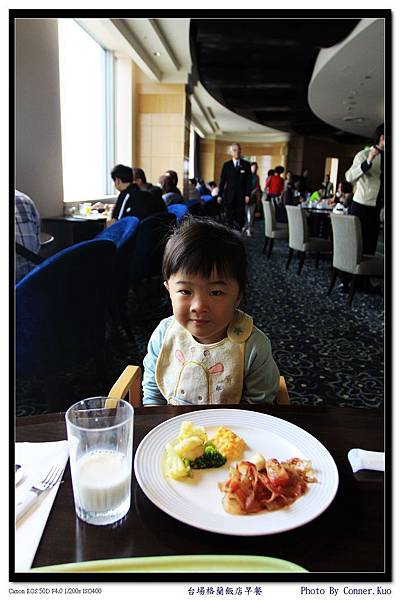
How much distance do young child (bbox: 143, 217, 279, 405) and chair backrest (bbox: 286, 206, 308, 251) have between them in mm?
3809

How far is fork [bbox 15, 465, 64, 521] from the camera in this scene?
42 centimetres

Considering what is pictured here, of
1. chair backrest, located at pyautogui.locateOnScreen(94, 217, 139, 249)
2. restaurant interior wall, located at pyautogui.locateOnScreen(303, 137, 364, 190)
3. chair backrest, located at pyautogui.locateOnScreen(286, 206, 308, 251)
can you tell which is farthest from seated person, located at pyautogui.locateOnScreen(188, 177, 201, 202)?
restaurant interior wall, located at pyautogui.locateOnScreen(303, 137, 364, 190)

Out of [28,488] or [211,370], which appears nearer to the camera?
[28,488]

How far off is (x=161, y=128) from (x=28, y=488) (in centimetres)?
709

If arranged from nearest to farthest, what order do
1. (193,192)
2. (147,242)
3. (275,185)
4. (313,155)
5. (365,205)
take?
(147,242) → (365,205) → (275,185) → (193,192) → (313,155)

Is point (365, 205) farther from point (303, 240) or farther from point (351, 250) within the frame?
point (303, 240)

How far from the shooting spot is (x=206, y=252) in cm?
79

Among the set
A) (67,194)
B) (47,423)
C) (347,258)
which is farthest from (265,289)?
(47,423)

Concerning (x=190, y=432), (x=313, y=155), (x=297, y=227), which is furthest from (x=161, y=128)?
(x=313, y=155)

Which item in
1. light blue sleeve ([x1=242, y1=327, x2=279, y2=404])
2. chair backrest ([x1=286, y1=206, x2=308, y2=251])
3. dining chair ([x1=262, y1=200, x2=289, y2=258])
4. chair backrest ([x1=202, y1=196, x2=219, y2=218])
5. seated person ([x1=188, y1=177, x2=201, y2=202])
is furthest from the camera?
seated person ([x1=188, y1=177, x2=201, y2=202])

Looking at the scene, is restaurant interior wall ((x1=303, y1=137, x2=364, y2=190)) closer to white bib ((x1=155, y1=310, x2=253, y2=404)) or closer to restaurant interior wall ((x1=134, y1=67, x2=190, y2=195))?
restaurant interior wall ((x1=134, y1=67, x2=190, y2=195))

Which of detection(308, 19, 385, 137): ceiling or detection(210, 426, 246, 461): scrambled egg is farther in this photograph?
detection(308, 19, 385, 137): ceiling

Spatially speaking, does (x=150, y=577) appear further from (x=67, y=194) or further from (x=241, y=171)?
(x=241, y=171)

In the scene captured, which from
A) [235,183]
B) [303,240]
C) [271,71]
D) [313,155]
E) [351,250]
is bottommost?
[351,250]
